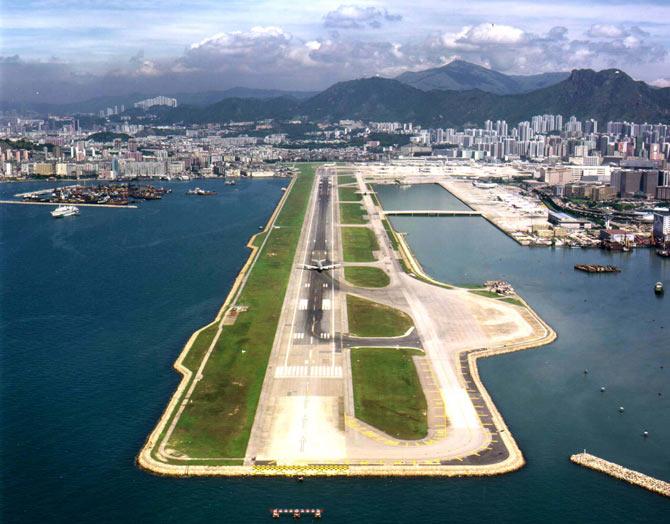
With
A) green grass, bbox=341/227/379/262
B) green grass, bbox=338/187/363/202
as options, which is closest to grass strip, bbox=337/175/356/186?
green grass, bbox=338/187/363/202

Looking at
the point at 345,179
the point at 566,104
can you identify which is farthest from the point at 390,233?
the point at 566,104

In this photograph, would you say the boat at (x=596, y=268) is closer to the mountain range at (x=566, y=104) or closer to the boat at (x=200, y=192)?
the boat at (x=200, y=192)

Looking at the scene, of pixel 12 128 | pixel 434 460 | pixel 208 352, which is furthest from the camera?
pixel 12 128

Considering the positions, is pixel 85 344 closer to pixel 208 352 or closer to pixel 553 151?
pixel 208 352

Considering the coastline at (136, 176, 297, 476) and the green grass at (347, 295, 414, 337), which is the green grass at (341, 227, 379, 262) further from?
the green grass at (347, 295, 414, 337)

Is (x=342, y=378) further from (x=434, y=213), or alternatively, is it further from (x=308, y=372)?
(x=434, y=213)

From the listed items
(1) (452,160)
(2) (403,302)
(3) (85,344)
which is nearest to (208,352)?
(3) (85,344)

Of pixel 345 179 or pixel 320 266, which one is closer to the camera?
pixel 320 266
